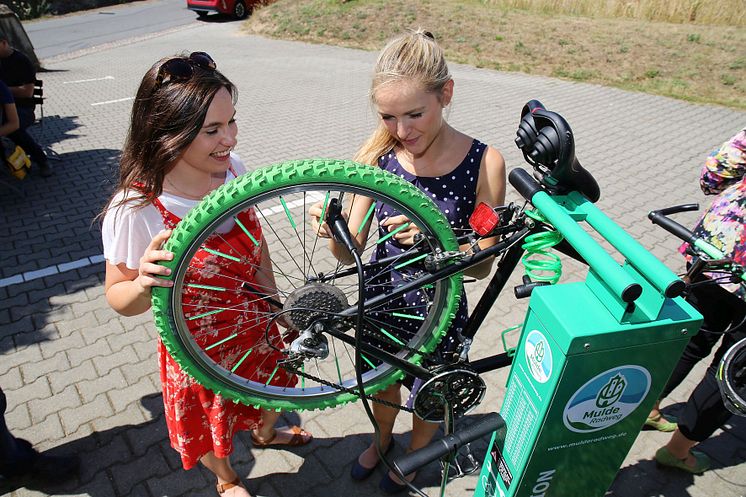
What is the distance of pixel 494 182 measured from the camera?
180 centimetres

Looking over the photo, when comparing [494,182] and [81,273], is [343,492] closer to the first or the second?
[494,182]

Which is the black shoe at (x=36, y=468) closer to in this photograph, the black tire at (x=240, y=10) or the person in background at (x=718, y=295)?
the person in background at (x=718, y=295)

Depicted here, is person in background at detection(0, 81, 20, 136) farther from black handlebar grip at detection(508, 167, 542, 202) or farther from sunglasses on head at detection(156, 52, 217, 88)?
black handlebar grip at detection(508, 167, 542, 202)

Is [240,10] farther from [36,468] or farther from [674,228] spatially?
[674,228]

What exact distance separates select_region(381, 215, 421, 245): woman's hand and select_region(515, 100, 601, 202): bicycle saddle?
0.42 metres

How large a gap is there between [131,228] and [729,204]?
7.87 feet

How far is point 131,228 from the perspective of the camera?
1.55 meters

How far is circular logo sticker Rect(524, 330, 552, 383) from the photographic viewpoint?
128cm

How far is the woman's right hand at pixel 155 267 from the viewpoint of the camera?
1331mm

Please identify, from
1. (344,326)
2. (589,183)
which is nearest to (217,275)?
(344,326)

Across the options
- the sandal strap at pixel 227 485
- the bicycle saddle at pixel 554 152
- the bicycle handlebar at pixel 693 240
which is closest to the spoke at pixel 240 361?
the sandal strap at pixel 227 485

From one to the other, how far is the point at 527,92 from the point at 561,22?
18.4 feet

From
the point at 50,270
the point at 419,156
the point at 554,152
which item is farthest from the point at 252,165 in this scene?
the point at 554,152

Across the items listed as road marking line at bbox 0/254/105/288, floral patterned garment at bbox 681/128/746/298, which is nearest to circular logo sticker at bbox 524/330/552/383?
floral patterned garment at bbox 681/128/746/298
